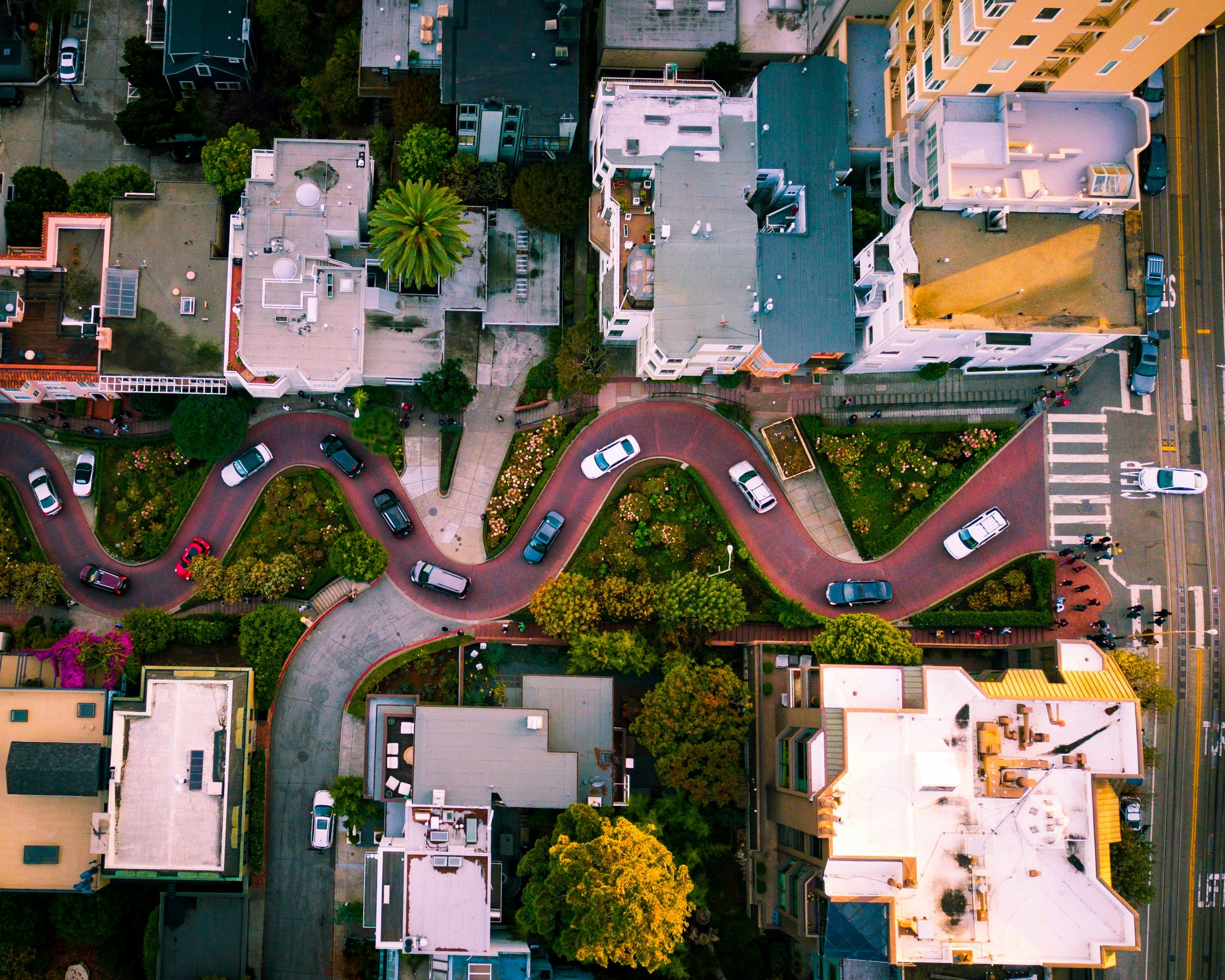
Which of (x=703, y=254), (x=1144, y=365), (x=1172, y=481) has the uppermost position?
(x=703, y=254)

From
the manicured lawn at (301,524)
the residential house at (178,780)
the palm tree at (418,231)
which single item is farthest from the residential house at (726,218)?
the residential house at (178,780)

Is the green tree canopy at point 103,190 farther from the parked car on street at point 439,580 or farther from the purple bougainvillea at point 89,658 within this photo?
the parked car on street at point 439,580

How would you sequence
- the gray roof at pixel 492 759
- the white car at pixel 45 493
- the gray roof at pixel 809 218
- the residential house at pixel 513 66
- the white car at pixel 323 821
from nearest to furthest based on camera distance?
the gray roof at pixel 492 759 → the white car at pixel 323 821 → the residential house at pixel 513 66 → the gray roof at pixel 809 218 → the white car at pixel 45 493

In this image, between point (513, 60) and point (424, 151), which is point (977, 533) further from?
point (424, 151)

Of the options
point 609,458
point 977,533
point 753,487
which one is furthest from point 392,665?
point 977,533

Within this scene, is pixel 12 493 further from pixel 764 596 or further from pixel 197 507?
pixel 764 596
